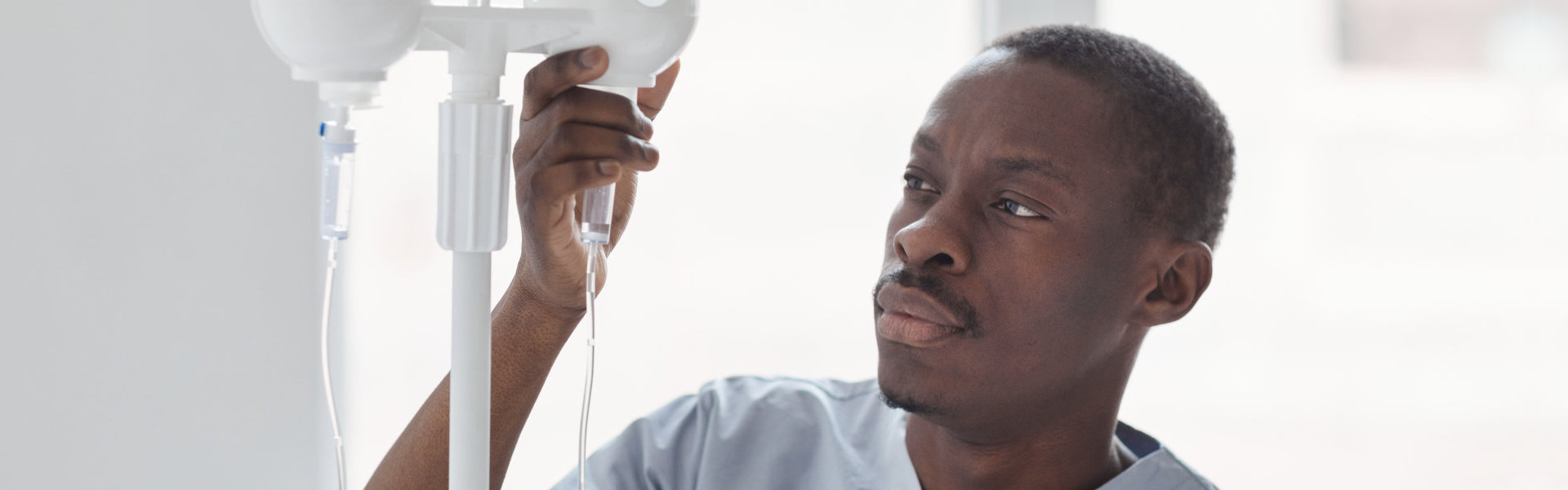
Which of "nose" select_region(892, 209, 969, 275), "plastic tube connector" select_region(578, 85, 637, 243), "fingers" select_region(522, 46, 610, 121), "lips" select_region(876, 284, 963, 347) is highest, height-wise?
"fingers" select_region(522, 46, 610, 121)

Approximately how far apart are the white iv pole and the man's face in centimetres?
41

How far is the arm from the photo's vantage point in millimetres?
682

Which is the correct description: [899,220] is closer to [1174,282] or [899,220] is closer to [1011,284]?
[1011,284]

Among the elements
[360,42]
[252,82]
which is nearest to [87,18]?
[252,82]

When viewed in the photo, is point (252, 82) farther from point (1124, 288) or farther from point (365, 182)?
point (1124, 288)

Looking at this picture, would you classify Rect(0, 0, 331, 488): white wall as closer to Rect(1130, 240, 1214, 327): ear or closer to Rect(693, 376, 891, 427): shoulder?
Rect(693, 376, 891, 427): shoulder

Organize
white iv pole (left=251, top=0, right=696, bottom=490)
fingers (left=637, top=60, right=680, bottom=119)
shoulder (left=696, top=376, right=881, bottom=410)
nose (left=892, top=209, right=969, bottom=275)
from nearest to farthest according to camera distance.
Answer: white iv pole (left=251, top=0, right=696, bottom=490) < fingers (left=637, top=60, right=680, bottom=119) < nose (left=892, top=209, right=969, bottom=275) < shoulder (left=696, top=376, right=881, bottom=410)

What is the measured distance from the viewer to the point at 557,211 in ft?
2.69

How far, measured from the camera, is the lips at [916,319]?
0.97 metres

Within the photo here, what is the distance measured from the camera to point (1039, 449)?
1097 mm

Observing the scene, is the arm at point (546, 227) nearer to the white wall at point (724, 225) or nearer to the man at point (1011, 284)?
the man at point (1011, 284)

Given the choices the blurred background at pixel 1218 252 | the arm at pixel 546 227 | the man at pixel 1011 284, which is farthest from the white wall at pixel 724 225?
the arm at pixel 546 227

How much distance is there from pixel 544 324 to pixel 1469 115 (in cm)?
128

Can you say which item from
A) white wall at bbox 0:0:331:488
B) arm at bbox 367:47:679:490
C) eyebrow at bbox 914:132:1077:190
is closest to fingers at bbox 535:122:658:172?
arm at bbox 367:47:679:490
